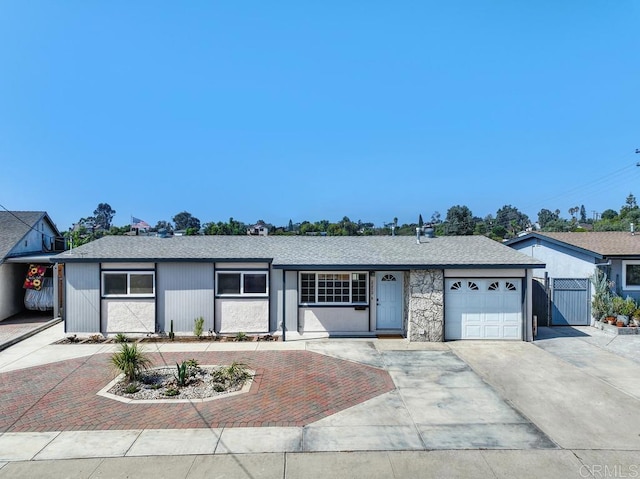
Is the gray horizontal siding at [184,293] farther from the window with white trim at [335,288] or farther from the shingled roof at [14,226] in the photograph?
the shingled roof at [14,226]

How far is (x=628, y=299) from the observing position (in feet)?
44.1

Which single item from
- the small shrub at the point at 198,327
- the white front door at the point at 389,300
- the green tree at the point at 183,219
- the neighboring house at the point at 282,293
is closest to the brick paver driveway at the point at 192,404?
the small shrub at the point at 198,327

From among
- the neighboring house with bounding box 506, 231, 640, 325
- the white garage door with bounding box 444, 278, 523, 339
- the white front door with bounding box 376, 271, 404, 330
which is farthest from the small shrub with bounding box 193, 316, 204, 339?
the neighboring house with bounding box 506, 231, 640, 325

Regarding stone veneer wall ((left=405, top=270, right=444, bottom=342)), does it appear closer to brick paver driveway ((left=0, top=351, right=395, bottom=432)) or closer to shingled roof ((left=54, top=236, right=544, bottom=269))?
shingled roof ((left=54, top=236, right=544, bottom=269))

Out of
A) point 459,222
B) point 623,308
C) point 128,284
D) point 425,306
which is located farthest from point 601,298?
point 459,222

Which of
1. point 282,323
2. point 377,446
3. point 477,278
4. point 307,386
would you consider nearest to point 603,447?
point 377,446

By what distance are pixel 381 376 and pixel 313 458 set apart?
379 centimetres

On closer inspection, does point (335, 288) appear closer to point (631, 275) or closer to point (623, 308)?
point (623, 308)

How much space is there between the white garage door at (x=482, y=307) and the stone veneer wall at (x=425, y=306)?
36cm

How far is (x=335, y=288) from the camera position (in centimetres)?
1313

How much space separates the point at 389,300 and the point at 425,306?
1383 mm

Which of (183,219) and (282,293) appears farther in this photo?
(183,219)

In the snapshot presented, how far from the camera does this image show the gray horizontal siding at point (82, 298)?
507 inches

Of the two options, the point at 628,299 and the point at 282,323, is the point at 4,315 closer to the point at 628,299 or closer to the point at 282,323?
the point at 282,323
